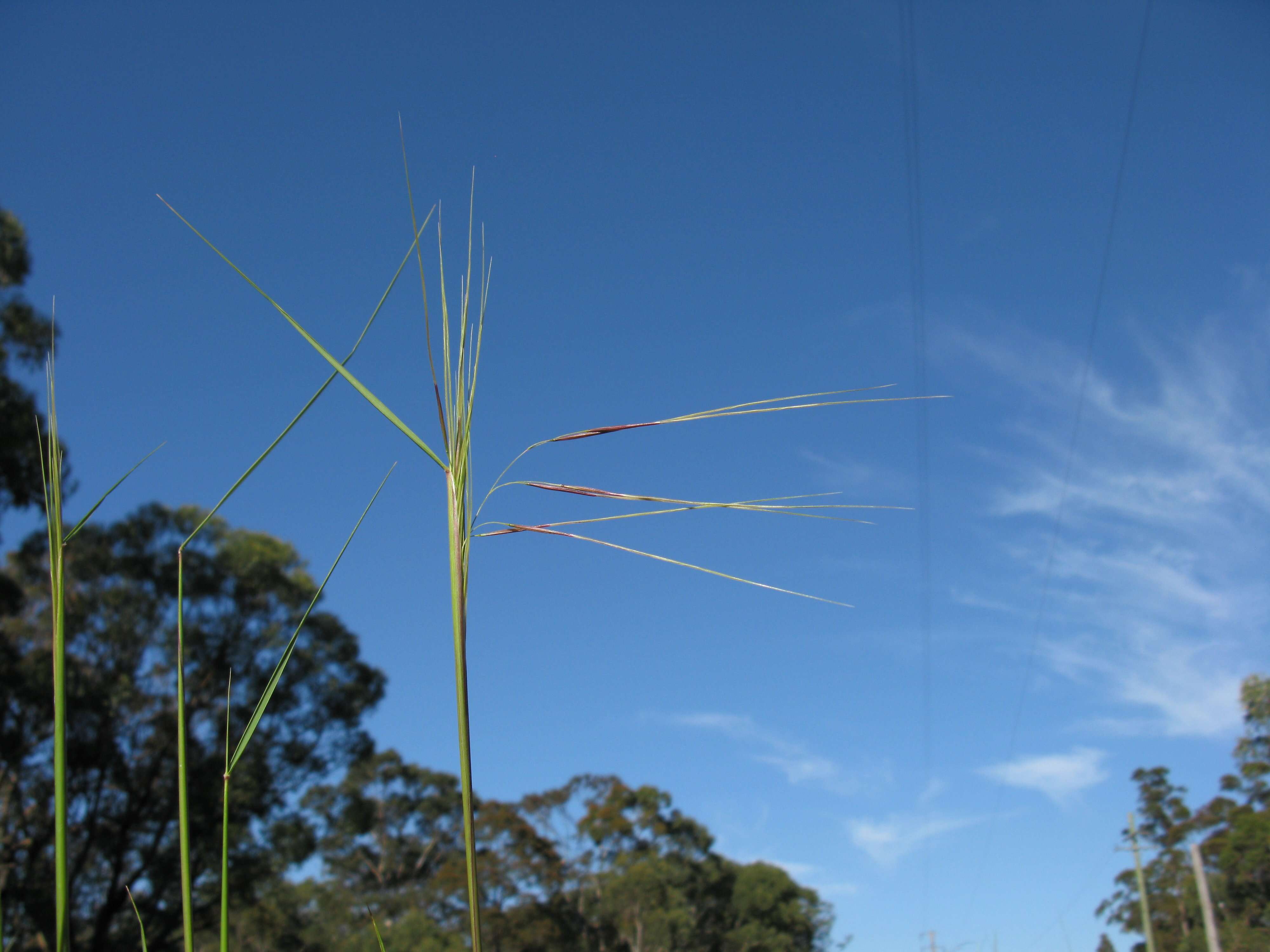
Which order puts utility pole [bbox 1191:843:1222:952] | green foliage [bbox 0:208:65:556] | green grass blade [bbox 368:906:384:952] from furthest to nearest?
1. utility pole [bbox 1191:843:1222:952]
2. green foliage [bbox 0:208:65:556]
3. green grass blade [bbox 368:906:384:952]

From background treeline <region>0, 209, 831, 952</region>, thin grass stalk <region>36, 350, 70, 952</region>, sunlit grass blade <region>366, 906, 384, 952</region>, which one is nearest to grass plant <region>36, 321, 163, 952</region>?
thin grass stalk <region>36, 350, 70, 952</region>

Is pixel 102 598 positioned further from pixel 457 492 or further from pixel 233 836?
pixel 457 492

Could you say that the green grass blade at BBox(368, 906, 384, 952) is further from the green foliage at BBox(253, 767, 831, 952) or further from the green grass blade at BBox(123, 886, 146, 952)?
the green foliage at BBox(253, 767, 831, 952)

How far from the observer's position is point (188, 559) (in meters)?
11.7

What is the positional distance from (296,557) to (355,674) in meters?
A: 1.99

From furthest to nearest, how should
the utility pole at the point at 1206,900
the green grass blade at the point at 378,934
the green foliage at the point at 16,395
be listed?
the utility pole at the point at 1206,900 < the green foliage at the point at 16,395 < the green grass blade at the point at 378,934

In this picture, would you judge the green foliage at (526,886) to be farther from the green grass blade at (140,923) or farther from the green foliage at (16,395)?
the green grass blade at (140,923)

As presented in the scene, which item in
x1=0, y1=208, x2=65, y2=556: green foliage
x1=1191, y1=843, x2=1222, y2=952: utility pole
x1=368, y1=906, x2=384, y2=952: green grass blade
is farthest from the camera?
x1=1191, y1=843, x2=1222, y2=952: utility pole

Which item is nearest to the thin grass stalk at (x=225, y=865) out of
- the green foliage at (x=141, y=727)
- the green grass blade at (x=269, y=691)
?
the green grass blade at (x=269, y=691)

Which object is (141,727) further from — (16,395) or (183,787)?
(183,787)

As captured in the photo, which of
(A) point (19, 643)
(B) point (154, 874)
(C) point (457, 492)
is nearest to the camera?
(C) point (457, 492)

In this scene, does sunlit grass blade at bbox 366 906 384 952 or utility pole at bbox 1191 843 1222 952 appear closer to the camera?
sunlit grass blade at bbox 366 906 384 952

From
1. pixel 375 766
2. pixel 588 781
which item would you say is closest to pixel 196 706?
pixel 375 766

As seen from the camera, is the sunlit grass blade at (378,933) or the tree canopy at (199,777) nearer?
the sunlit grass blade at (378,933)
